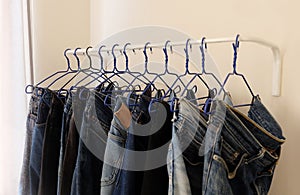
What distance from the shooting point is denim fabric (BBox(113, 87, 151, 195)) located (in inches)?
27.2

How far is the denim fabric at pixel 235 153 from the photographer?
588 millimetres

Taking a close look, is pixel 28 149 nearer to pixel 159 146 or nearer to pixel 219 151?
pixel 159 146

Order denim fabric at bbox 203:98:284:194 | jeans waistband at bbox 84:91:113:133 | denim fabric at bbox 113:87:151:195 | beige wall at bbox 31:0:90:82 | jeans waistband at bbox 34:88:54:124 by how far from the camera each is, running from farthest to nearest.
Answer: beige wall at bbox 31:0:90:82
jeans waistband at bbox 34:88:54:124
jeans waistband at bbox 84:91:113:133
denim fabric at bbox 113:87:151:195
denim fabric at bbox 203:98:284:194

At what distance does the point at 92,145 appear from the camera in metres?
0.80

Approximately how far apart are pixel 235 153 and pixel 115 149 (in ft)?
0.92

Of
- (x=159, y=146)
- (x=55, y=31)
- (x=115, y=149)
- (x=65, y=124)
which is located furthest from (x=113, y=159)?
(x=55, y=31)

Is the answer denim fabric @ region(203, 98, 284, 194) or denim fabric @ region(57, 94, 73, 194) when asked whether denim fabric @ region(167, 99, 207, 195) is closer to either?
denim fabric @ region(203, 98, 284, 194)

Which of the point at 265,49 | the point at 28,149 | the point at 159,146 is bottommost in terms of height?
the point at 28,149

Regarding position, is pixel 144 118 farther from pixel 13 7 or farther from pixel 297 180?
pixel 13 7

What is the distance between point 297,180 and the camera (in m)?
0.76

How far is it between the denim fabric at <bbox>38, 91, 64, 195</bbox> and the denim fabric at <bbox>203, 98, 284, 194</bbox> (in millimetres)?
510

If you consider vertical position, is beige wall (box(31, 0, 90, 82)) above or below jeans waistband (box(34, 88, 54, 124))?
above

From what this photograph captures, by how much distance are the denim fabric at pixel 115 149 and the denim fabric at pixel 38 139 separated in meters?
0.31

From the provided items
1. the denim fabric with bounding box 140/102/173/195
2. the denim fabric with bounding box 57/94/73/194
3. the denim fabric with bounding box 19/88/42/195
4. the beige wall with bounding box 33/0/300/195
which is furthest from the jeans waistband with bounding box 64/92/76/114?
the beige wall with bounding box 33/0/300/195
